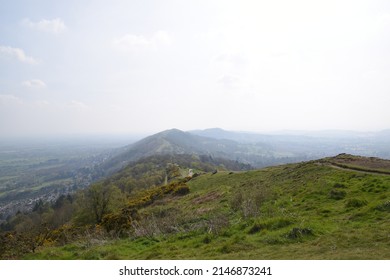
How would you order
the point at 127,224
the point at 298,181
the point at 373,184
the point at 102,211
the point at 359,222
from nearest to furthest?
the point at 359,222 → the point at 373,184 → the point at 127,224 → the point at 298,181 → the point at 102,211

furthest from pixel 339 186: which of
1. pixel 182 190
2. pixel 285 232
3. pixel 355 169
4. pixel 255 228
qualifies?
pixel 182 190

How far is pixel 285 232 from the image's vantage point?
53.9 ft

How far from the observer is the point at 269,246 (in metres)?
15.2

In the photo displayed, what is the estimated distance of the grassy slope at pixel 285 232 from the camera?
44.9ft

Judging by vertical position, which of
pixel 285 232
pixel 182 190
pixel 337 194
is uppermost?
pixel 337 194

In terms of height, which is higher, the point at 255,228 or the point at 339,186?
→ the point at 339,186

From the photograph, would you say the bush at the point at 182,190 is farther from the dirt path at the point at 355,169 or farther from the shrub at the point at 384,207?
the shrub at the point at 384,207

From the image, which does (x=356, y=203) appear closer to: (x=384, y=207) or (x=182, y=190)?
(x=384, y=207)

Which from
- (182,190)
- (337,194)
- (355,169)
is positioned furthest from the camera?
(182,190)

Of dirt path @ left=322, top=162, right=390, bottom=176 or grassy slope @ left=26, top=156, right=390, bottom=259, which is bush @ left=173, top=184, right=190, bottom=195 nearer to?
grassy slope @ left=26, top=156, right=390, bottom=259

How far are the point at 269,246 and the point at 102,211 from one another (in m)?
46.1

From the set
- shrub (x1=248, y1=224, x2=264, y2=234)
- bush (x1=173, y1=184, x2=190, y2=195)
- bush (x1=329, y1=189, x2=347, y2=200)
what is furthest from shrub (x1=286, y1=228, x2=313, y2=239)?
bush (x1=173, y1=184, x2=190, y2=195)

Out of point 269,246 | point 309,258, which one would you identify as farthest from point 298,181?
point 309,258
